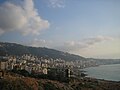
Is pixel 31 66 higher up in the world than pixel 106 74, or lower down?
higher up

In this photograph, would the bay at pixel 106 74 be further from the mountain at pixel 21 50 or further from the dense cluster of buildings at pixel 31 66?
the mountain at pixel 21 50

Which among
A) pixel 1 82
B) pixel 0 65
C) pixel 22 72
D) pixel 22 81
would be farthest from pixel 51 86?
pixel 0 65

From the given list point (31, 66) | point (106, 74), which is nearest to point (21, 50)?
point (31, 66)

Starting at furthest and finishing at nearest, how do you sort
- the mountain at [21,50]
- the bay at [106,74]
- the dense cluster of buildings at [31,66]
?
the mountain at [21,50]
the bay at [106,74]
the dense cluster of buildings at [31,66]

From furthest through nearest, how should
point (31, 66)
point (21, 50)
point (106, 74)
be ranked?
1. point (21, 50)
2. point (106, 74)
3. point (31, 66)

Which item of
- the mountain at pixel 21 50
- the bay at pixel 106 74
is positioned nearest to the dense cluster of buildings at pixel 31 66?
the bay at pixel 106 74

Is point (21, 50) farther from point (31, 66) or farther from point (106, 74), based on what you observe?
point (106, 74)

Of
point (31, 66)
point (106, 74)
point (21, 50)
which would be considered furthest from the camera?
point (21, 50)

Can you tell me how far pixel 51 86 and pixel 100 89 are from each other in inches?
316

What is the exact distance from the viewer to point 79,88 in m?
31.5

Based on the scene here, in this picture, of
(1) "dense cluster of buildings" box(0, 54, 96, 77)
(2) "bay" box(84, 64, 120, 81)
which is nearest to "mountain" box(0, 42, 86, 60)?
(1) "dense cluster of buildings" box(0, 54, 96, 77)

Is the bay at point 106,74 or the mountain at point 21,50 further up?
the mountain at point 21,50

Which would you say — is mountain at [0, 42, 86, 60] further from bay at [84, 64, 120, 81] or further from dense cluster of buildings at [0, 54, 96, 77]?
bay at [84, 64, 120, 81]

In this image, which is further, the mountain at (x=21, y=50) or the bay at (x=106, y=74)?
the mountain at (x=21, y=50)
